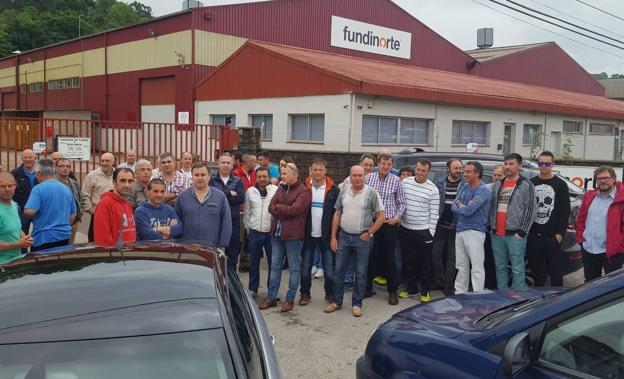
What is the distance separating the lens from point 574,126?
2417 cm

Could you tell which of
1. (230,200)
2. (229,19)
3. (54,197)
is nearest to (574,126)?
(229,19)

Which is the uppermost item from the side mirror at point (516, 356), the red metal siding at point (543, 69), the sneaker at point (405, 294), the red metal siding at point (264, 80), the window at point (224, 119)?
the red metal siding at point (543, 69)

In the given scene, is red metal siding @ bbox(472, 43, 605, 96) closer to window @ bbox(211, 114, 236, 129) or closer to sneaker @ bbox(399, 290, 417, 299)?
window @ bbox(211, 114, 236, 129)

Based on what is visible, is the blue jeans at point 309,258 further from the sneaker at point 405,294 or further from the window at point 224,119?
the window at point 224,119

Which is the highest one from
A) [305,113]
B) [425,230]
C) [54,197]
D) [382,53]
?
[382,53]

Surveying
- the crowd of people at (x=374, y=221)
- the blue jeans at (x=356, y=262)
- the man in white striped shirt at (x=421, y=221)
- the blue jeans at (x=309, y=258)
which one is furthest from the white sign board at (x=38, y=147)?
the man in white striped shirt at (x=421, y=221)

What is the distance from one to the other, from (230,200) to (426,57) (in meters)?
24.8

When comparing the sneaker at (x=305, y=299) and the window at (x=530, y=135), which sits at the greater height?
the window at (x=530, y=135)

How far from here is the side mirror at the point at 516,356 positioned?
2.38 m

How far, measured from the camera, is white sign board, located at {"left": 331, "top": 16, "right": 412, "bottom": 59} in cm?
2659

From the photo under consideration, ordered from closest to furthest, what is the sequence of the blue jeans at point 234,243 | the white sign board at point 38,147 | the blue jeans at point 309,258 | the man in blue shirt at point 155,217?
1. the man in blue shirt at point 155,217
2. the blue jeans at point 309,258
3. the blue jeans at point 234,243
4. the white sign board at point 38,147

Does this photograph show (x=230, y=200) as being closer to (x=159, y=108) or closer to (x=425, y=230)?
(x=425, y=230)

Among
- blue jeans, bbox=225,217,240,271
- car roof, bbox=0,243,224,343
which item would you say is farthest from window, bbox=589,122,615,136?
car roof, bbox=0,243,224,343

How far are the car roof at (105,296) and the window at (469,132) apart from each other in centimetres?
1716
